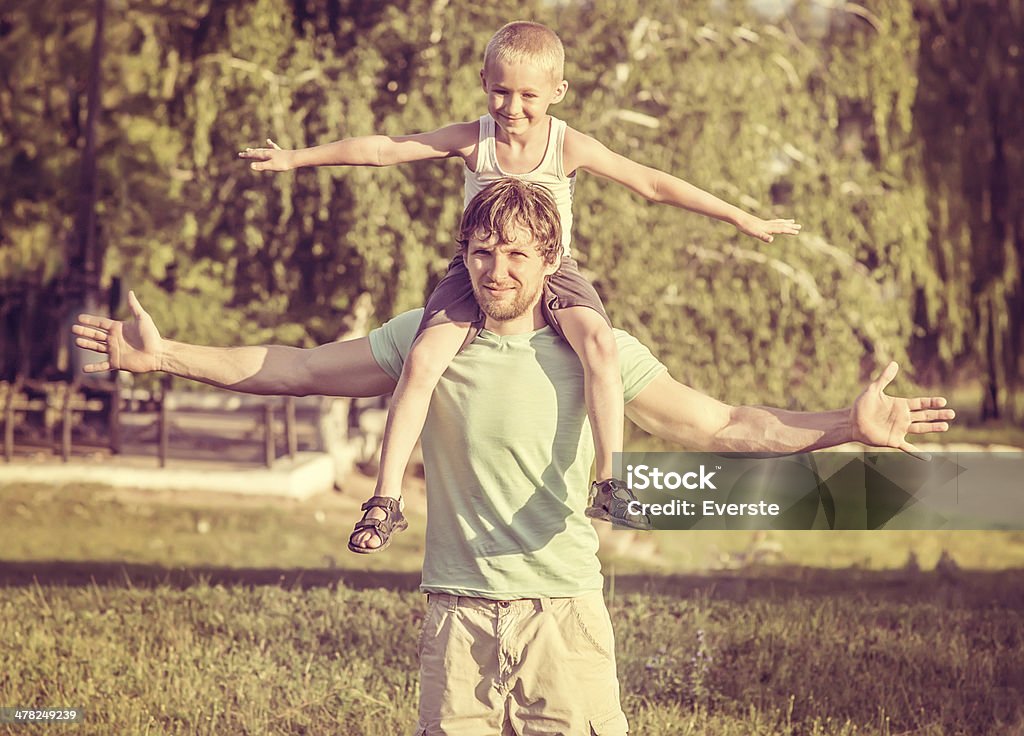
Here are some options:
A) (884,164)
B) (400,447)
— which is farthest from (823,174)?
(400,447)

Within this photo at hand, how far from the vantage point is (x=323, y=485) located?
65.7ft

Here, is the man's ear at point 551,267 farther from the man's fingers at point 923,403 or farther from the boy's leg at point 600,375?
the man's fingers at point 923,403

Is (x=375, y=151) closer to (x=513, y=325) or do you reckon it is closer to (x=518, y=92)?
(x=518, y=92)

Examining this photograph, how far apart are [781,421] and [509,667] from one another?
38.9 inches

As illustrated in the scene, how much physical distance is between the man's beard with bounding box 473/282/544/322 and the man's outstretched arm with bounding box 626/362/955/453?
48 centimetres

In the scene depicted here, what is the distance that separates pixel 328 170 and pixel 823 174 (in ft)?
21.7

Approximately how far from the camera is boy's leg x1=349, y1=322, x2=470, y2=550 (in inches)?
148

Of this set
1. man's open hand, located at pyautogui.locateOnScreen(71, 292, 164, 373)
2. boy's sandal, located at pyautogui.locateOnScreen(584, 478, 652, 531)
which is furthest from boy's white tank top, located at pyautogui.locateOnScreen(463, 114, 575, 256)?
man's open hand, located at pyautogui.locateOnScreen(71, 292, 164, 373)

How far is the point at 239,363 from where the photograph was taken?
407 cm

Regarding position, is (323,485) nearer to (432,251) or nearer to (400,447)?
(432,251)

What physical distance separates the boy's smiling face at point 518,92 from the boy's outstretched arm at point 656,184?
0.17 meters

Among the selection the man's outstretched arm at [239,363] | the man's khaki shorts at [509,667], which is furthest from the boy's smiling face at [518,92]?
the man's khaki shorts at [509,667]

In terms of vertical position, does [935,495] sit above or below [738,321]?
below

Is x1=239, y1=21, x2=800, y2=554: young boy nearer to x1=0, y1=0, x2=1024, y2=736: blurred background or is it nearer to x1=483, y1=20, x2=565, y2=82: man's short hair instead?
x1=483, y1=20, x2=565, y2=82: man's short hair
